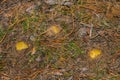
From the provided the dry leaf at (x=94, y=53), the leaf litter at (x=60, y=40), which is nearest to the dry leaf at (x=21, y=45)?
the leaf litter at (x=60, y=40)

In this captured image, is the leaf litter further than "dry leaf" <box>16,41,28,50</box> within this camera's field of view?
No

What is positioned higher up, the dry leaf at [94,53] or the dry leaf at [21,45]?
the dry leaf at [21,45]

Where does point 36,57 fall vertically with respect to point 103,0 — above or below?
below

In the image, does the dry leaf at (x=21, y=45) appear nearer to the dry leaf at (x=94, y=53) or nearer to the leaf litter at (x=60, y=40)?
the leaf litter at (x=60, y=40)

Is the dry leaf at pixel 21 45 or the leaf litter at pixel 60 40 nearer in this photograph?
the leaf litter at pixel 60 40

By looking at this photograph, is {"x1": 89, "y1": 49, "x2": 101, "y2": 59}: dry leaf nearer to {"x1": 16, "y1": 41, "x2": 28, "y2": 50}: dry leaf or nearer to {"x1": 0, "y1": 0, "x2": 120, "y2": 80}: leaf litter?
{"x1": 0, "y1": 0, "x2": 120, "y2": 80}: leaf litter

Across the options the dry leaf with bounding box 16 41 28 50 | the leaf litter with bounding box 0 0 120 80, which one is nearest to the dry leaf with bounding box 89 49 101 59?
the leaf litter with bounding box 0 0 120 80

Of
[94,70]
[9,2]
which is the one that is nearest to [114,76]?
[94,70]

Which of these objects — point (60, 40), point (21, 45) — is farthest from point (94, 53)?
point (21, 45)

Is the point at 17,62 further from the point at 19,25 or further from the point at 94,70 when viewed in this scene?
the point at 94,70

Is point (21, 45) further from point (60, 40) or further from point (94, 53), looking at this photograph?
point (94, 53)

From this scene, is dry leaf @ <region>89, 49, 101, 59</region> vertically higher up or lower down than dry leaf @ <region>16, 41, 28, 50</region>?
lower down
